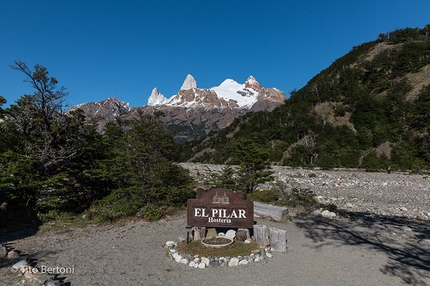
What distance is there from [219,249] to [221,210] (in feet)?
3.48

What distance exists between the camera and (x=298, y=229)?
857cm

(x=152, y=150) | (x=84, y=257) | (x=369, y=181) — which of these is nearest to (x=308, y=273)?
(x=84, y=257)

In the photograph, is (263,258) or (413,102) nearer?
(263,258)

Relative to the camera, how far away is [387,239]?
728cm

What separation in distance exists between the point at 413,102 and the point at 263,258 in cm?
5102

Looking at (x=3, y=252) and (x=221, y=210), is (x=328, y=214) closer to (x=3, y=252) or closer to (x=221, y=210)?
(x=221, y=210)

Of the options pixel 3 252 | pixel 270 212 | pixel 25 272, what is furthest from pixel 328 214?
pixel 3 252

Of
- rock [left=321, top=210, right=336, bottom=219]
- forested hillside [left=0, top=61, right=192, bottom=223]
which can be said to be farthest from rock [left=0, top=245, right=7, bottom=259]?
rock [left=321, top=210, right=336, bottom=219]

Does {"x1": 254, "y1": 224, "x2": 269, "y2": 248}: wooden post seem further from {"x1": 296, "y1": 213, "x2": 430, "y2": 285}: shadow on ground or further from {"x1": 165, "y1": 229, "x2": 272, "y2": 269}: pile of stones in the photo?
{"x1": 296, "y1": 213, "x2": 430, "y2": 285}: shadow on ground

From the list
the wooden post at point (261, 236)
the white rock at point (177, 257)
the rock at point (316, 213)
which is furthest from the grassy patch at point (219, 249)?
the rock at point (316, 213)

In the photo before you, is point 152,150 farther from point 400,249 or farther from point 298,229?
point 400,249

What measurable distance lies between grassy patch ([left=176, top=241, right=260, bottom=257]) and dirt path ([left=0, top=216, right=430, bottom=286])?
52cm

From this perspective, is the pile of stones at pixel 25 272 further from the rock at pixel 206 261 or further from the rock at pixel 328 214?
the rock at pixel 328 214

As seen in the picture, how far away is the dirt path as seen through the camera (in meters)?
5.11
